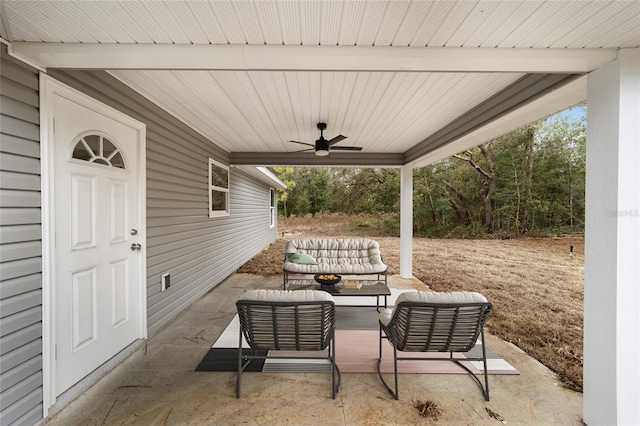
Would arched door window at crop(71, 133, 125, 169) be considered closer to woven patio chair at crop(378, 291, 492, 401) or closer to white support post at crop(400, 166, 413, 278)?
woven patio chair at crop(378, 291, 492, 401)

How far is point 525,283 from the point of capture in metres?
5.57

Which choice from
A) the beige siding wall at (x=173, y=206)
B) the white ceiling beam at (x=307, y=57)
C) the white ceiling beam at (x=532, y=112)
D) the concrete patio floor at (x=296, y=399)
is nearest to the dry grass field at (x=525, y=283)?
the concrete patio floor at (x=296, y=399)

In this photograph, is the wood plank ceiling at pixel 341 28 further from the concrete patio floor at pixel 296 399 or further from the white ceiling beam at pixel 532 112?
the concrete patio floor at pixel 296 399

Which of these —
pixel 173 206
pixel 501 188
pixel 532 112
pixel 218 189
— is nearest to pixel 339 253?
pixel 218 189

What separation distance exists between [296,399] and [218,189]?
13.8 feet

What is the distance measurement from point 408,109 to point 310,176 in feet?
61.8

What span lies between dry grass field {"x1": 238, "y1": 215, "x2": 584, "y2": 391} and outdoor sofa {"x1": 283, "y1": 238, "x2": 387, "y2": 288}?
1270 millimetres

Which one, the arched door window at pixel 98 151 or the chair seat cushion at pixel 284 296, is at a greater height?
the arched door window at pixel 98 151

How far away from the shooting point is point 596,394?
1808 millimetres

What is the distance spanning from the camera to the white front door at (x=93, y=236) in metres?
2.05

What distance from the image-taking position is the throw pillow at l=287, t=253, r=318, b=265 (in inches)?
198

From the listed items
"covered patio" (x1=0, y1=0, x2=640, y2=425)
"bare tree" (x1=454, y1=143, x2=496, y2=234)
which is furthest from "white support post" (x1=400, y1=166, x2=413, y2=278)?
"bare tree" (x1=454, y1=143, x2=496, y2=234)

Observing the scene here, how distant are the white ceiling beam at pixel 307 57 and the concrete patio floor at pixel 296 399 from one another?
95.3 inches

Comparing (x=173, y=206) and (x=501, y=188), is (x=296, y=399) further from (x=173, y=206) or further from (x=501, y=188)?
(x=501, y=188)
